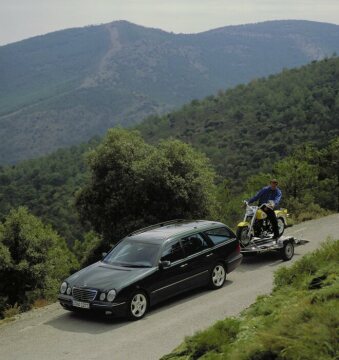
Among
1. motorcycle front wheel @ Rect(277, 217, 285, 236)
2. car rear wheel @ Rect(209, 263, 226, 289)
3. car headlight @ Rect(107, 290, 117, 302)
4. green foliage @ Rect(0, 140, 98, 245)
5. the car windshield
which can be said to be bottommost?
green foliage @ Rect(0, 140, 98, 245)

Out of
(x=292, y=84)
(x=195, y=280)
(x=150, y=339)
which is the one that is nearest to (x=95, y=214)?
(x=195, y=280)

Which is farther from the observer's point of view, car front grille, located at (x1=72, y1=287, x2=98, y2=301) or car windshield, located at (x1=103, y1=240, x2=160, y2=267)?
car windshield, located at (x1=103, y1=240, x2=160, y2=267)

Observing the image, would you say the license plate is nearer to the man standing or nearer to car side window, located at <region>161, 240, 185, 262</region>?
car side window, located at <region>161, 240, 185, 262</region>

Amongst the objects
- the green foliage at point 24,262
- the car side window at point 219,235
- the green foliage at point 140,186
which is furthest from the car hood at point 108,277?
the green foliage at point 140,186

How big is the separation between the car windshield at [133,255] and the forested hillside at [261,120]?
1817 inches

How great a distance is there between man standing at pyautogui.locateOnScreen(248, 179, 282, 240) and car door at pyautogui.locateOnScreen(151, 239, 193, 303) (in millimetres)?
3722

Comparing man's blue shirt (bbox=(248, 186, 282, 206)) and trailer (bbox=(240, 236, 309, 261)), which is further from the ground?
man's blue shirt (bbox=(248, 186, 282, 206))

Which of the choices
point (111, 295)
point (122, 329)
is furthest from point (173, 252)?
point (122, 329)

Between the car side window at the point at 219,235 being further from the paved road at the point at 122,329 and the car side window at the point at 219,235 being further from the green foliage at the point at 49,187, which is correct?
the green foliage at the point at 49,187

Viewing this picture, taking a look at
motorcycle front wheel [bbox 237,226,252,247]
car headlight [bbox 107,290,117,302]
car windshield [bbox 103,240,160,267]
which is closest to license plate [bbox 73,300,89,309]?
car headlight [bbox 107,290,117,302]

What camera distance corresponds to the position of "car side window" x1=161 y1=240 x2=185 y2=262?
11.3 meters

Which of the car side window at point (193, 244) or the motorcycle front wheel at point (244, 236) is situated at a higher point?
the car side window at point (193, 244)

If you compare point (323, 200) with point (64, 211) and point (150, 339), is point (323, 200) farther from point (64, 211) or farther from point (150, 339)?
point (64, 211)

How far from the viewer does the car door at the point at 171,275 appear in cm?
1085
